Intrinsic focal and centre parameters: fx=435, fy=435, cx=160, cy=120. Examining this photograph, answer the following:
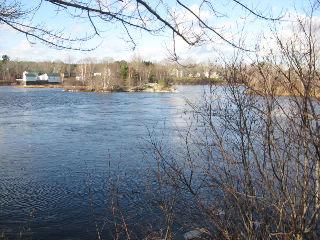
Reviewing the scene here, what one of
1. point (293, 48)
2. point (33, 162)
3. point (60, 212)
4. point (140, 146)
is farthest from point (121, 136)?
point (293, 48)

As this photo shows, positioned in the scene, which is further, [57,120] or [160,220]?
[57,120]

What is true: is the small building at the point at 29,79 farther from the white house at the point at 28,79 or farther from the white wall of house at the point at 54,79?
the white wall of house at the point at 54,79

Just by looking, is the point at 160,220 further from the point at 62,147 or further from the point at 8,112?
the point at 8,112

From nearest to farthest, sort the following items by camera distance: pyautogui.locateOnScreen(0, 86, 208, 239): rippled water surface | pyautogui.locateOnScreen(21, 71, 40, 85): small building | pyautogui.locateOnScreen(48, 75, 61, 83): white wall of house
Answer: pyautogui.locateOnScreen(0, 86, 208, 239): rippled water surface < pyautogui.locateOnScreen(21, 71, 40, 85): small building < pyautogui.locateOnScreen(48, 75, 61, 83): white wall of house

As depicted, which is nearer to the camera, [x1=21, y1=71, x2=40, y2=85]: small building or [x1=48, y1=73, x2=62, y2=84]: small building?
[x1=21, y1=71, x2=40, y2=85]: small building

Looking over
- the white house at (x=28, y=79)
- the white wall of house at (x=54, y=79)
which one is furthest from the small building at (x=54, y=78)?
the white house at (x=28, y=79)

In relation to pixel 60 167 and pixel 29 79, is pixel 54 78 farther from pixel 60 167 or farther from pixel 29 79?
pixel 60 167

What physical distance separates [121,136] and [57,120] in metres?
7.76

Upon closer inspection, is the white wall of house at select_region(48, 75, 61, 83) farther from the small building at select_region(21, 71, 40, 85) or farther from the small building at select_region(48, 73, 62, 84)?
the small building at select_region(21, 71, 40, 85)

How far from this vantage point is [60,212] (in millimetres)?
10469

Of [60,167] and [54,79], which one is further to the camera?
[54,79]

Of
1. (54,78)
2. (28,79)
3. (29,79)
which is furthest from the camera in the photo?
(54,78)

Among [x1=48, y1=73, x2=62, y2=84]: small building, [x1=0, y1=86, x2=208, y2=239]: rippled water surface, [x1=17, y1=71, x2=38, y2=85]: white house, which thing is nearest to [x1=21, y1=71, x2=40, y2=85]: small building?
[x1=17, y1=71, x2=38, y2=85]: white house

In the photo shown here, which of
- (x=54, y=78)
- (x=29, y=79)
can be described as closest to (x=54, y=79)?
(x=54, y=78)
